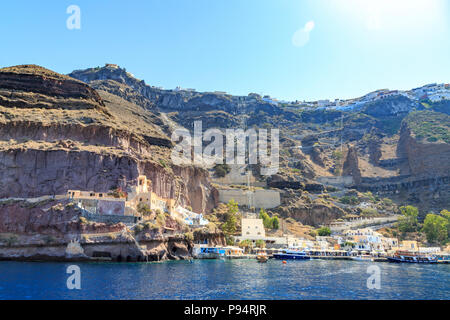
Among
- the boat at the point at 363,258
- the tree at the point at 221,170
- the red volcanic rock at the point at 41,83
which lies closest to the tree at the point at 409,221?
the boat at the point at 363,258

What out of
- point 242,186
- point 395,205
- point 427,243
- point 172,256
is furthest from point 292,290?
point 395,205

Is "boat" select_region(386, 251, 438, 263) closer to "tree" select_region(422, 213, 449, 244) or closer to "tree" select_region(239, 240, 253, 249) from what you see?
"tree" select_region(422, 213, 449, 244)

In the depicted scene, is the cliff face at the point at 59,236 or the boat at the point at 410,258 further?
the boat at the point at 410,258

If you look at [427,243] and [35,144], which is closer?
[35,144]

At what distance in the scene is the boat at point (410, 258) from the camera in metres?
94.8

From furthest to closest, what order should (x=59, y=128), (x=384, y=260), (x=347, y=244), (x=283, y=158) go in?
(x=283, y=158) < (x=347, y=244) < (x=384, y=260) < (x=59, y=128)

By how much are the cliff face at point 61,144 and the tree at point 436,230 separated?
76928 mm

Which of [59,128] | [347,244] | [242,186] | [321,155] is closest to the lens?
[59,128]

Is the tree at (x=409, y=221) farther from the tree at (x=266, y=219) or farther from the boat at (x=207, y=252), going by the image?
the boat at (x=207, y=252)

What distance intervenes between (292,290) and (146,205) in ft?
134

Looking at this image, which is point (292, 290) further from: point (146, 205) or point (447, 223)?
point (447, 223)

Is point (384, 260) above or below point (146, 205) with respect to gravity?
below

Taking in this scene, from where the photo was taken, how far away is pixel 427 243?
117m

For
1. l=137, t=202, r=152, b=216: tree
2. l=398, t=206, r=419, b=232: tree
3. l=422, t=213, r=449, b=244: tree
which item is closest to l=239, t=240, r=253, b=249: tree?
l=137, t=202, r=152, b=216: tree
